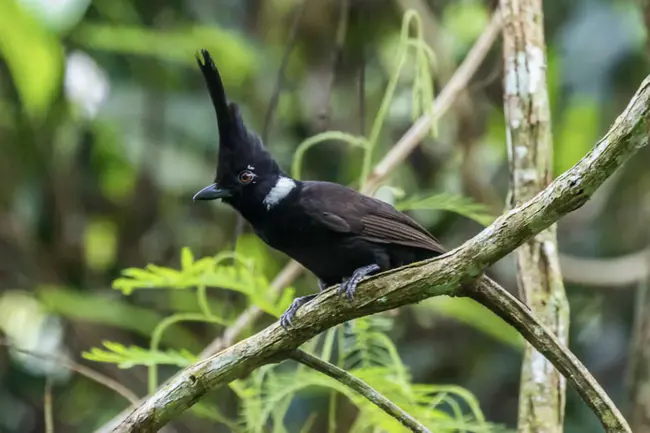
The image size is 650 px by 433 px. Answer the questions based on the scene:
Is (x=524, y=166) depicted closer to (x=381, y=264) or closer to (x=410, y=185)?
(x=381, y=264)

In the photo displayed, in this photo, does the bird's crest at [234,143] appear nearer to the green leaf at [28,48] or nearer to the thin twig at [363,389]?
the thin twig at [363,389]

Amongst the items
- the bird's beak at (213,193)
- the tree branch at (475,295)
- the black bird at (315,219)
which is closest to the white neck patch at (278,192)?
the black bird at (315,219)

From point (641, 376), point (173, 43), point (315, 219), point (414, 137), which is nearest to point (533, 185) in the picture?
point (315, 219)

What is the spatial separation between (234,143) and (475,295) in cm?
101

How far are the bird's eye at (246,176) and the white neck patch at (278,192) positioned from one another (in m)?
0.07

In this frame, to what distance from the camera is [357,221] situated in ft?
8.40

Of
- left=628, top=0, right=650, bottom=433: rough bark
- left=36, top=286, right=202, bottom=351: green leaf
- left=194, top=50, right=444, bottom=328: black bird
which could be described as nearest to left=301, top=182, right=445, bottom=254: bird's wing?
left=194, top=50, right=444, bottom=328: black bird

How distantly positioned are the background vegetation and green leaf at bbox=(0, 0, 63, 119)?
1.49 ft

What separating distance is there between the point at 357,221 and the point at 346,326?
414 millimetres

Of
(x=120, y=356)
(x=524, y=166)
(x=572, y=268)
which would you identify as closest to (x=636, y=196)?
(x=572, y=268)

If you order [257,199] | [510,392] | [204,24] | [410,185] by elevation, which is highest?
[204,24]

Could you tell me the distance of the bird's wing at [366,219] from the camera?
8.26 feet

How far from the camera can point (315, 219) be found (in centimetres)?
258

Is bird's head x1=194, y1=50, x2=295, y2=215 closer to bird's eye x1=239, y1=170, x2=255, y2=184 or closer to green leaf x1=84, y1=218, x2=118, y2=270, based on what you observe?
bird's eye x1=239, y1=170, x2=255, y2=184
